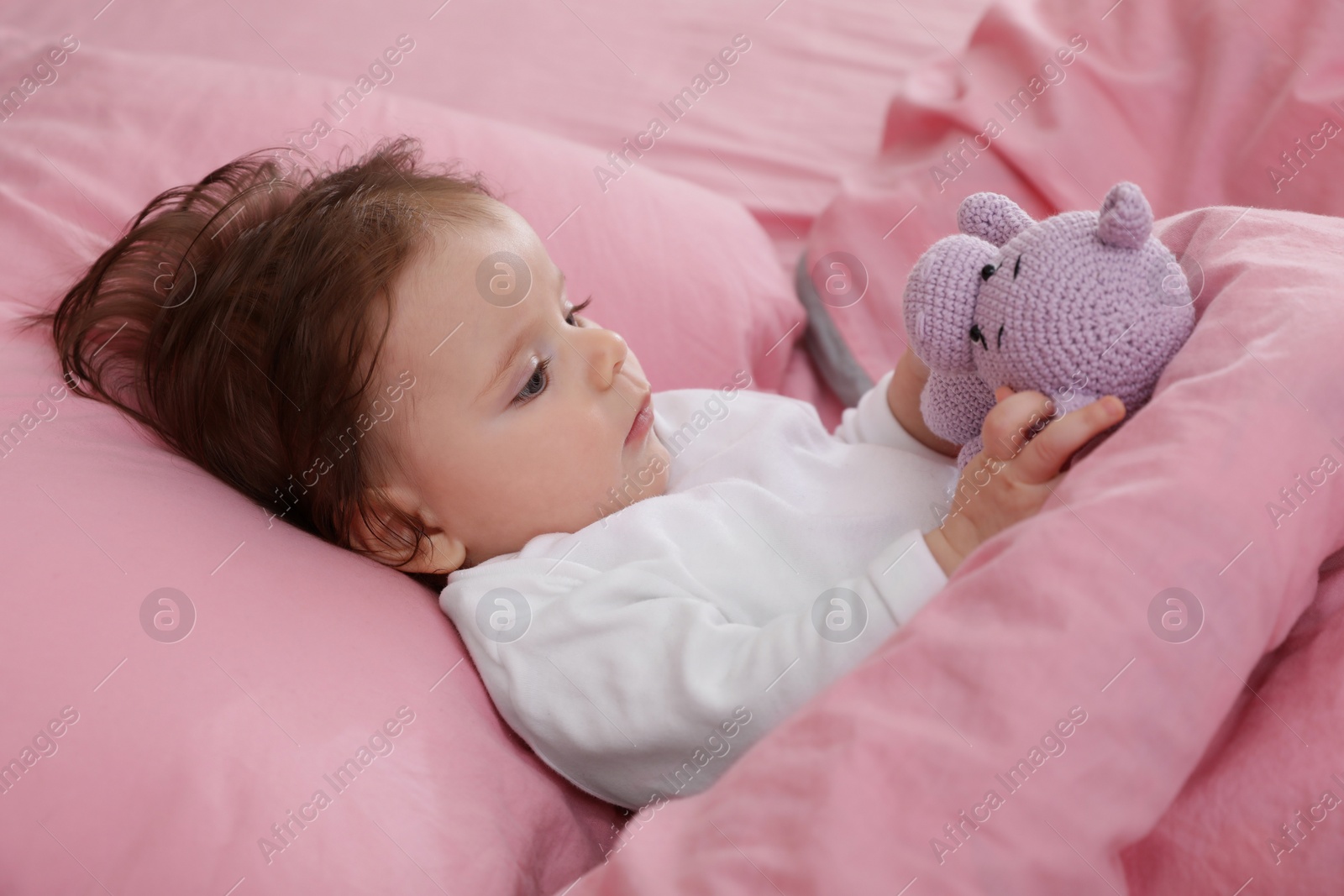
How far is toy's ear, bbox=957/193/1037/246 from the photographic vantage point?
0.75 meters

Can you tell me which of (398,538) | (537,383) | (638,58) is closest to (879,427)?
(537,383)

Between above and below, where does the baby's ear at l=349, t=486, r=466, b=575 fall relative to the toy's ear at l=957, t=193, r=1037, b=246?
below

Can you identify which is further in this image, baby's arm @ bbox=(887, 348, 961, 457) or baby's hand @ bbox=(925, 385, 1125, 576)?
baby's arm @ bbox=(887, 348, 961, 457)

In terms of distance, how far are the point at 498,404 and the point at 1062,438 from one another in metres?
0.46

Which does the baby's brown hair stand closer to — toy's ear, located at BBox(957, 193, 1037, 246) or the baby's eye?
the baby's eye

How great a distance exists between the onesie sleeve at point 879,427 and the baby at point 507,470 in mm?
52

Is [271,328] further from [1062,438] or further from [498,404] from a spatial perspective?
[1062,438]

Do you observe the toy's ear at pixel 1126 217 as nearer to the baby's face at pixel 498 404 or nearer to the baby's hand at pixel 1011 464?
the baby's hand at pixel 1011 464

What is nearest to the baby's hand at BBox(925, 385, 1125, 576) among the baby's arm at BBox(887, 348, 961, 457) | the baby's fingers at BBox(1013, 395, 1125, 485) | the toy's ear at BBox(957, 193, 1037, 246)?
the baby's fingers at BBox(1013, 395, 1125, 485)

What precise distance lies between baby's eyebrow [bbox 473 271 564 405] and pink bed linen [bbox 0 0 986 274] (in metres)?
0.62

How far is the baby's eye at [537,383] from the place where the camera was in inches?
35.6

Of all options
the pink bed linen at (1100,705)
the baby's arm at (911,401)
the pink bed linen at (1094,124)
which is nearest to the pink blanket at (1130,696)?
the pink bed linen at (1100,705)

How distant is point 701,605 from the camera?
0.81 metres

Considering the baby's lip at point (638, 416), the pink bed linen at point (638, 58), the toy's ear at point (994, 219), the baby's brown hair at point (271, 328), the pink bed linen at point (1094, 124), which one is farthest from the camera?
the pink bed linen at point (638, 58)
